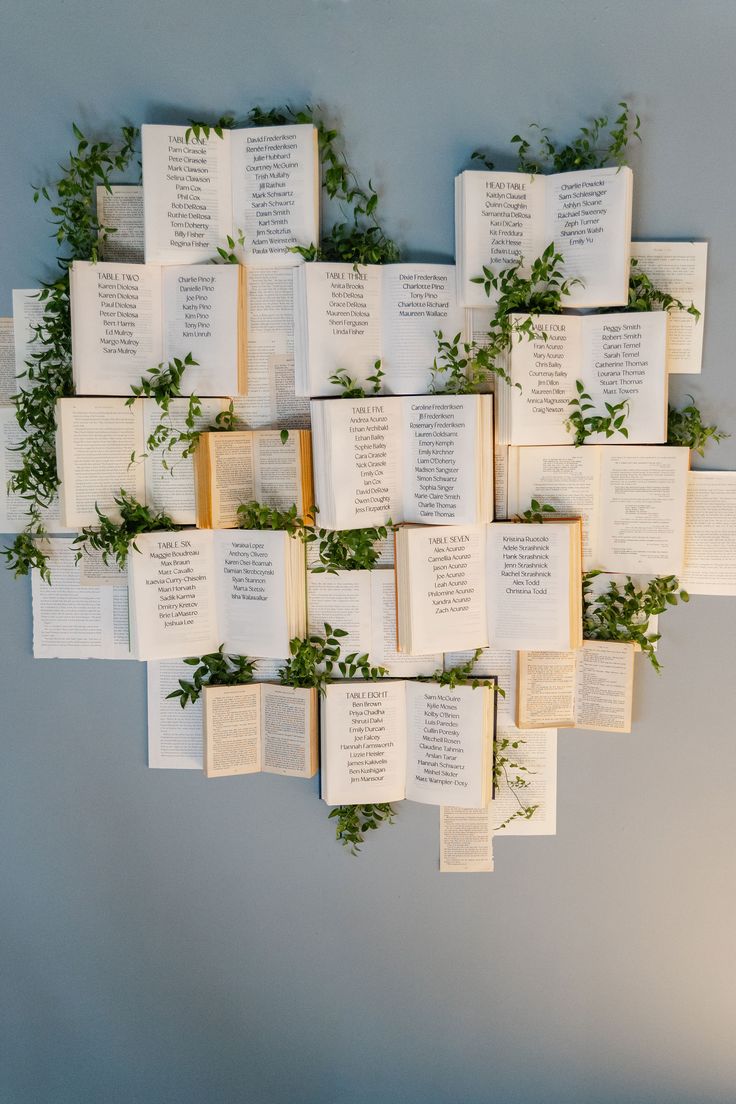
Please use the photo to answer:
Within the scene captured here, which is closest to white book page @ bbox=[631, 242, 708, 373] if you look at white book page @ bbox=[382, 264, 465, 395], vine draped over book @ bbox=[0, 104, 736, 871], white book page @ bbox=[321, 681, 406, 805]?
vine draped over book @ bbox=[0, 104, 736, 871]

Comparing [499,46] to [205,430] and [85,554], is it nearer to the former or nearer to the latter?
[205,430]

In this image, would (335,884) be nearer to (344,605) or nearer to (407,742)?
(407,742)

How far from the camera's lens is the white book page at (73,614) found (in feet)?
4.74

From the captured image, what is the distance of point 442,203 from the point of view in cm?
134

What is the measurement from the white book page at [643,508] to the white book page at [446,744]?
374 mm

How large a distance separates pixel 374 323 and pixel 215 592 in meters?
0.58

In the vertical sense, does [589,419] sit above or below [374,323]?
below

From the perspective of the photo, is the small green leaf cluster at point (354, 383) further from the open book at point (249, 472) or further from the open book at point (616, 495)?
the open book at point (616, 495)

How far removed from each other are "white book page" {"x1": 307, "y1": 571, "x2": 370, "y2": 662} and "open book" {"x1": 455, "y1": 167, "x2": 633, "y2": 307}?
0.55 m

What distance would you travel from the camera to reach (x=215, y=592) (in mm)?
1418

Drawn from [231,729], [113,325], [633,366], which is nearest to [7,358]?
[113,325]

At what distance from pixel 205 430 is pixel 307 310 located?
287 millimetres

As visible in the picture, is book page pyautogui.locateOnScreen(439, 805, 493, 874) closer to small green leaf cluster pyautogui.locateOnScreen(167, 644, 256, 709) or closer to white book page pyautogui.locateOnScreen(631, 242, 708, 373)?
small green leaf cluster pyautogui.locateOnScreen(167, 644, 256, 709)

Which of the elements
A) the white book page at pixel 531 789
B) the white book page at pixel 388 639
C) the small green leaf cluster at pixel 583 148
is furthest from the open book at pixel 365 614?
the small green leaf cluster at pixel 583 148
